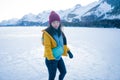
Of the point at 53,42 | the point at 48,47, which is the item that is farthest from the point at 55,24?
the point at 48,47

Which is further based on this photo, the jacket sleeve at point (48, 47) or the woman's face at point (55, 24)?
the woman's face at point (55, 24)

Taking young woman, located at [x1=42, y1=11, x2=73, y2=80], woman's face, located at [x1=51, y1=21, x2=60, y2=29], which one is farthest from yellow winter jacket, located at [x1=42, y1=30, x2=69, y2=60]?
woman's face, located at [x1=51, y1=21, x2=60, y2=29]

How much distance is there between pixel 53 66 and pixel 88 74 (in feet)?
8.65

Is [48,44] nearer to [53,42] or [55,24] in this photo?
[53,42]

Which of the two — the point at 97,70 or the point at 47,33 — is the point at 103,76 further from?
the point at 47,33

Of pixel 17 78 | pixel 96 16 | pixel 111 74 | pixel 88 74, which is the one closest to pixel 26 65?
pixel 17 78

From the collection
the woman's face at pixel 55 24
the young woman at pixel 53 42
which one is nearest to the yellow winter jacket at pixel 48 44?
the young woman at pixel 53 42

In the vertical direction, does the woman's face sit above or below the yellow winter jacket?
above

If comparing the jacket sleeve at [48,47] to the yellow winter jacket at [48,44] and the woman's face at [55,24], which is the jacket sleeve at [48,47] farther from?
the woman's face at [55,24]

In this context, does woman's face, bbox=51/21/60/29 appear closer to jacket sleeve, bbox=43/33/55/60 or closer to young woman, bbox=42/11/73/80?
young woman, bbox=42/11/73/80

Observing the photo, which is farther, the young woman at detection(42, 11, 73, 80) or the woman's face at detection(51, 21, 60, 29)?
the woman's face at detection(51, 21, 60, 29)

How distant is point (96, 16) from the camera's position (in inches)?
7594

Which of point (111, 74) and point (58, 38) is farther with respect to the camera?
point (111, 74)

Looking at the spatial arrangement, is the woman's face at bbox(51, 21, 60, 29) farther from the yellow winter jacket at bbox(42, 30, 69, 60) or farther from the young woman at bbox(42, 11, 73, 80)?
the yellow winter jacket at bbox(42, 30, 69, 60)
